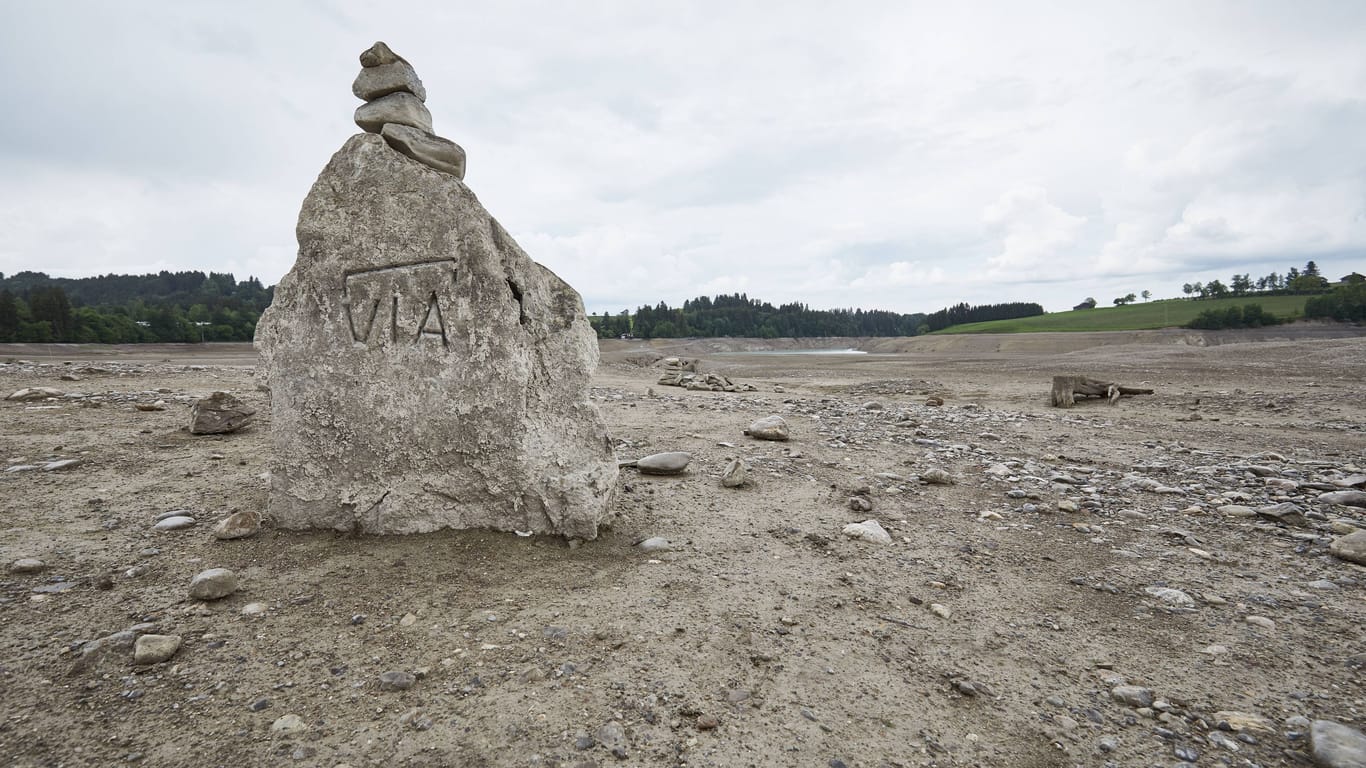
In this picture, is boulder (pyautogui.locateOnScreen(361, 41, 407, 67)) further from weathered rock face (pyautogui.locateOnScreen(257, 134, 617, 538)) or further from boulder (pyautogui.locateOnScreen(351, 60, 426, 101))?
weathered rock face (pyautogui.locateOnScreen(257, 134, 617, 538))

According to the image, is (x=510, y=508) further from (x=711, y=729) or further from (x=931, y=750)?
(x=931, y=750)

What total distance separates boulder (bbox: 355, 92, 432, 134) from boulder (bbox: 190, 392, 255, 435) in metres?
5.44

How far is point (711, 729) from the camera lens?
2.78m

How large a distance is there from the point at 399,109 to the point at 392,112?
0.07m

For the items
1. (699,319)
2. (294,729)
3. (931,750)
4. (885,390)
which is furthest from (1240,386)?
(699,319)

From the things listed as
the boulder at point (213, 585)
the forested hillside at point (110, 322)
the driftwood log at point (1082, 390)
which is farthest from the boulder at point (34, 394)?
the forested hillside at point (110, 322)

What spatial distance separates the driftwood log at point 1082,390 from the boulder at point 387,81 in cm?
1550

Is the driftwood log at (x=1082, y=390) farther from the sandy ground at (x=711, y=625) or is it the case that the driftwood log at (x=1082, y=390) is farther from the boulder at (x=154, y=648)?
the boulder at (x=154, y=648)

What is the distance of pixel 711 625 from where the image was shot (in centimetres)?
369

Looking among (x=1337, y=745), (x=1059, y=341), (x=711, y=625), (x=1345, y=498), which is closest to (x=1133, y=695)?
(x=1337, y=745)

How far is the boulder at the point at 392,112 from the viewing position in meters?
5.10

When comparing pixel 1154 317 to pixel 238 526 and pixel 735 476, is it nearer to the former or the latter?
pixel 735 476

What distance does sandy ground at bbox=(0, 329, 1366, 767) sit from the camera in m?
2.71

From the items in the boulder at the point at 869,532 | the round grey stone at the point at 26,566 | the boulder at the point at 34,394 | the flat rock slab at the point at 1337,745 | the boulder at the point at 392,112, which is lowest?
the flat rock slab at the point at 1337,745
